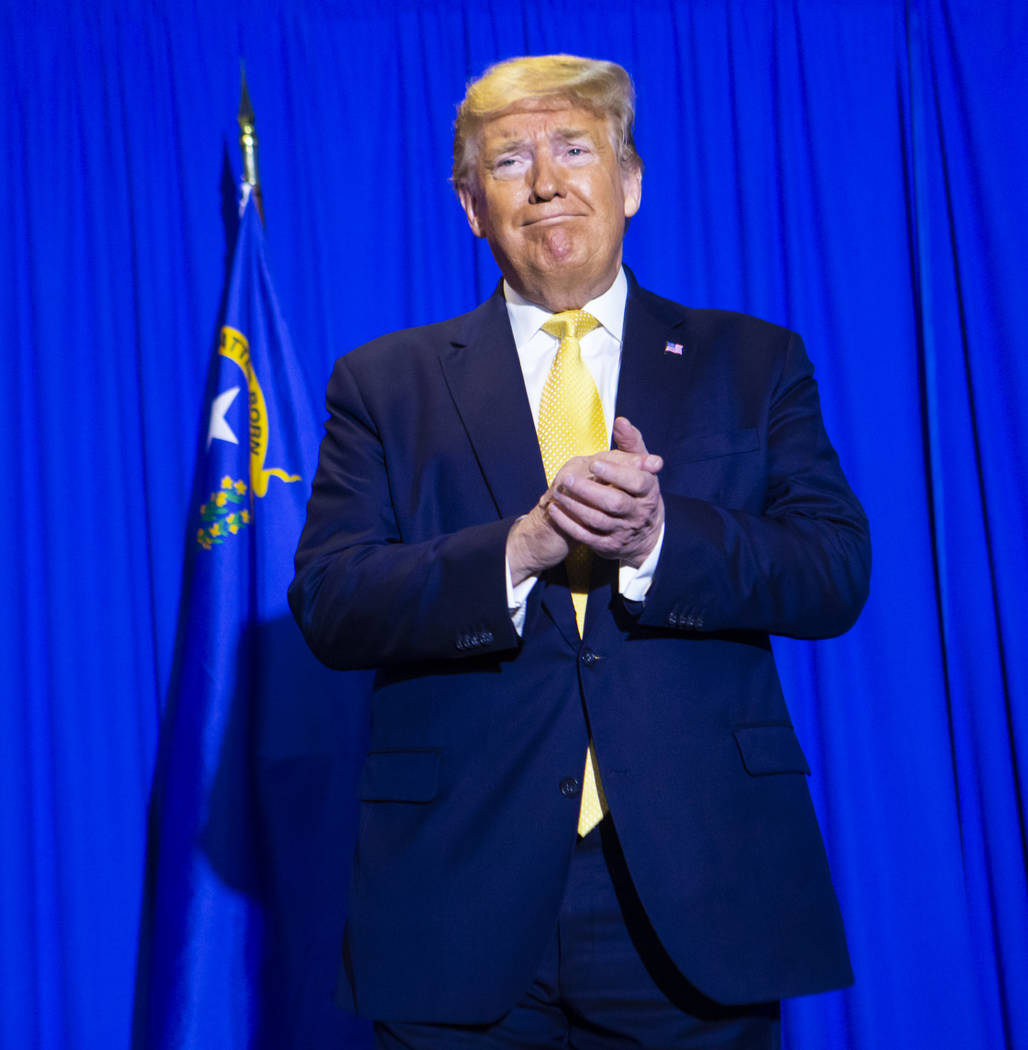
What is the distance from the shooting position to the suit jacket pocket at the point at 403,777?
1.31 meters

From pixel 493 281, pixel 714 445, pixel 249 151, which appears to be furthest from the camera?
pixel 493 281

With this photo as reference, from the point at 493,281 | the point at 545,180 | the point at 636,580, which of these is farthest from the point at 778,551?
the point at 493,281

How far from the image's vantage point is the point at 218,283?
122 inches

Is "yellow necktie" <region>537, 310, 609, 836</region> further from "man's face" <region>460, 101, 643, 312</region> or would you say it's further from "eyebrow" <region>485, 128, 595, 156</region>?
"eyebrow" <region>485, 128, 595, 156</region>

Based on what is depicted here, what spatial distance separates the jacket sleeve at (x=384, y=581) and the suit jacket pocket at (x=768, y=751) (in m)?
0.29

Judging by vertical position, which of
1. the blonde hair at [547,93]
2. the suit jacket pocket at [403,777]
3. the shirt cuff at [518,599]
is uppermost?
the blonde hair at [547,93]

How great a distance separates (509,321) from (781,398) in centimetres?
38

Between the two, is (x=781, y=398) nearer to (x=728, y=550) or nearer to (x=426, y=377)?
(x=728, y=550)

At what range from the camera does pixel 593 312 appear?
155 centimetres

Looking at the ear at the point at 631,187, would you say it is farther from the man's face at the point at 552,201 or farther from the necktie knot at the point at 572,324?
the necktie knot at the point at 572,324

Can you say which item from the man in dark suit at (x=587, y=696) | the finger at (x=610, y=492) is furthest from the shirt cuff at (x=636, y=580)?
the finger at (x=610, y=492)

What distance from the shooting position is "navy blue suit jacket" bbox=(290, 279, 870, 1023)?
1257 millimetres

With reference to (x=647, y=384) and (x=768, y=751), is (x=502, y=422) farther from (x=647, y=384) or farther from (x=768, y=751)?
(x=768, y=751)

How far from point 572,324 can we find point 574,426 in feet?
0.57
